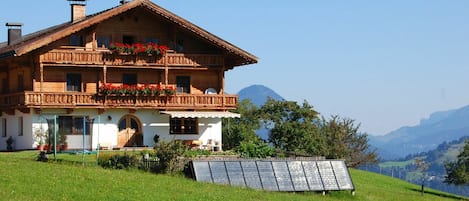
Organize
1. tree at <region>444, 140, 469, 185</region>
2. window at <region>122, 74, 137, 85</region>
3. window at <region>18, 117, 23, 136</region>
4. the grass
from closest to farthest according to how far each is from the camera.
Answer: the grass, window at <region>18, 117, 23, 136</region>, window at <region>122, 74, 137, 85</region>, tree at <region>444, 140, 469, 185</region>

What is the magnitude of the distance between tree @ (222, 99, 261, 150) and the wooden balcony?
366 cm

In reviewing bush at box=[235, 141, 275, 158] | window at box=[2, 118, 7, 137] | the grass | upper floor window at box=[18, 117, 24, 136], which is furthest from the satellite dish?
the grass

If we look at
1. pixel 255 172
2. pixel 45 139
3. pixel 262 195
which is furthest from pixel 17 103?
pixel 262 195

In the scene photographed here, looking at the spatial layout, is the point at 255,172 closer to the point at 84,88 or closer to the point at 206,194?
the point at 206,194

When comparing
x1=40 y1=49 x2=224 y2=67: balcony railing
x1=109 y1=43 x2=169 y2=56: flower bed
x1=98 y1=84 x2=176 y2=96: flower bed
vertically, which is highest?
x1=109 y1=43 x2=169 y2=56: flower bed

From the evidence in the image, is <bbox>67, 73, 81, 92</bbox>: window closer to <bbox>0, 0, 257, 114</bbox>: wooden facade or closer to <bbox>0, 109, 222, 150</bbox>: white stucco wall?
<bbox>0, 0, 257, 114</bbox>: wooden facade

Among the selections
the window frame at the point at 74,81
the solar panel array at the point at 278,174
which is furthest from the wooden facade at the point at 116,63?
the solar panel array at the point at 278,174

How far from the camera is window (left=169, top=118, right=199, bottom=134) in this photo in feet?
178

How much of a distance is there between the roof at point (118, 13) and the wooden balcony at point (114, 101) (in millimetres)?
2519

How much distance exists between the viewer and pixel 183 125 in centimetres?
5456

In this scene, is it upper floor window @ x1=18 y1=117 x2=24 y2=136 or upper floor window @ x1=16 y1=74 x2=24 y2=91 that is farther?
upper floor window @ x1=16 y1=74 x2=24 y2=91

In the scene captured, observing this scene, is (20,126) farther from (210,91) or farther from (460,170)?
(460,170)

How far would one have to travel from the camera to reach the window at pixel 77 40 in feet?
169

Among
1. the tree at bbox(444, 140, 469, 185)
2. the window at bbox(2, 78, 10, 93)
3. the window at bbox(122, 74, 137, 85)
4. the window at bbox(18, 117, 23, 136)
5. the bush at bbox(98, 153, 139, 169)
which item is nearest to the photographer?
the bush at bbox(98, 153, 139, 169)
